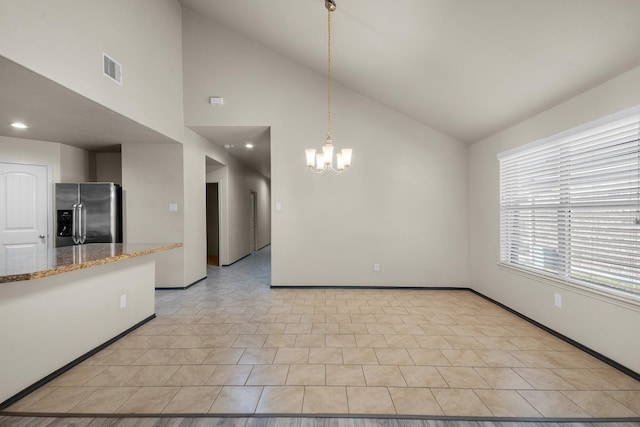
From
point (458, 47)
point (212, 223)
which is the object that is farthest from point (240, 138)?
point (212, 223)

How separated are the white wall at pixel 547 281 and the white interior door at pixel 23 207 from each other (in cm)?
656

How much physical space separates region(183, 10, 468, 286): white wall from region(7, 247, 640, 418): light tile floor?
1.09 m

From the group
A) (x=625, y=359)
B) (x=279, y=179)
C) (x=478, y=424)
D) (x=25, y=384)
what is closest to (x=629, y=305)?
(x=625, y=359)

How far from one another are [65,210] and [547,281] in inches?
264

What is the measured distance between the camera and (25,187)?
4441mm

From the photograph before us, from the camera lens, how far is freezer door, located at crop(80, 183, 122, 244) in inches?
177

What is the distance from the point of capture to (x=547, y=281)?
3.09 m

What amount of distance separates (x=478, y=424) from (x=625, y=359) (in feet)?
5.22

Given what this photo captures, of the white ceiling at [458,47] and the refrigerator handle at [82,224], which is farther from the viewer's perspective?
the refrigerator handle at [82,224]

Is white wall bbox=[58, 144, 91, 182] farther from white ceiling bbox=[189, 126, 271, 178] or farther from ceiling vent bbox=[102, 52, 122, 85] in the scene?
ceiling vent bbox=[102, 52, 122, 85]

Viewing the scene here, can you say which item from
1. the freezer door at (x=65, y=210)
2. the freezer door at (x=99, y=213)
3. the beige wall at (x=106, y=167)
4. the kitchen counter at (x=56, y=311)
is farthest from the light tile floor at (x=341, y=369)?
the beige wall at (x=106, y=167)

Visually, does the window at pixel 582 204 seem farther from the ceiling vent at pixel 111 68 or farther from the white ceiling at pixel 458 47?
the ceiling vent at pixel 111 68

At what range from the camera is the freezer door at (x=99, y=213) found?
14.8 feet

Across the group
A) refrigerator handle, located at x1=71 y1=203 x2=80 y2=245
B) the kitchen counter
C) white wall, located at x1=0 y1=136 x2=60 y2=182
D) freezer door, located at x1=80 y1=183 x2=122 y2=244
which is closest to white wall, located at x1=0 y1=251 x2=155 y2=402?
the kitchen counter
